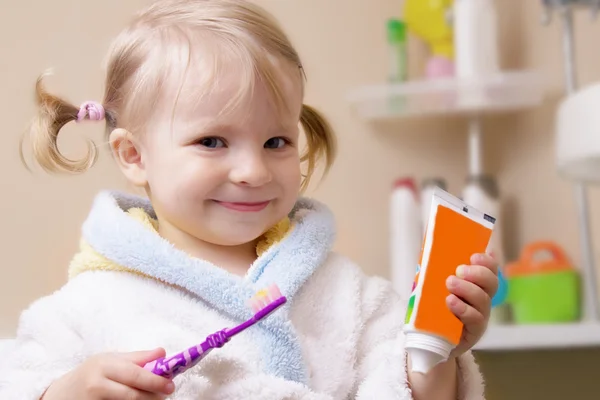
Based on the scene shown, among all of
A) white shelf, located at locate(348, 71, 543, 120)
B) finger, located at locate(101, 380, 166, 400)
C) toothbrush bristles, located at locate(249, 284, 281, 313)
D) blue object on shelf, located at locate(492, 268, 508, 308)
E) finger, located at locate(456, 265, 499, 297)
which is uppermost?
white shelf, located at locate(348, 71, 543, 120)

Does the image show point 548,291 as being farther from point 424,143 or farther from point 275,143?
point 275,143

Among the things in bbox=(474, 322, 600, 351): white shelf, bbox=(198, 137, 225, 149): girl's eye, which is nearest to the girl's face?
bbox=(198, 137, 225, 149): girl's eye

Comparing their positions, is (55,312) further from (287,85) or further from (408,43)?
(408,43)

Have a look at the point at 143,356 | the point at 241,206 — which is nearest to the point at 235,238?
the point at 241,206

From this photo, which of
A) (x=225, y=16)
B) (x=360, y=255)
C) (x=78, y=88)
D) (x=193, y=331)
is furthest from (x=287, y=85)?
(x=360, y=255)

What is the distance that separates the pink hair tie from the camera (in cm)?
72

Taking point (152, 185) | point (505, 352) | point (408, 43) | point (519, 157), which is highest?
point (408, 43)

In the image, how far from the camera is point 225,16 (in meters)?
0.69

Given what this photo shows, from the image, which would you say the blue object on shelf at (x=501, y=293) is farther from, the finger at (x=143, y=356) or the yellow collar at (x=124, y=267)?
the finger at (x=143, y=356)

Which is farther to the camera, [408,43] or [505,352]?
[408,43]

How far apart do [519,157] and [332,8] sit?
1.58 ft

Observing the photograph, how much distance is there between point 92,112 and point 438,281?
A: 362 millimetres

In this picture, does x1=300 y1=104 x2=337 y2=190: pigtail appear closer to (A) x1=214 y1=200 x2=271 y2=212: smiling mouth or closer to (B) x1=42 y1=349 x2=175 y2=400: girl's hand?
(A) x1=214 y1=200 x2=271 y2=212: smiling mouth

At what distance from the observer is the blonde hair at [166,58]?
0.66 m
